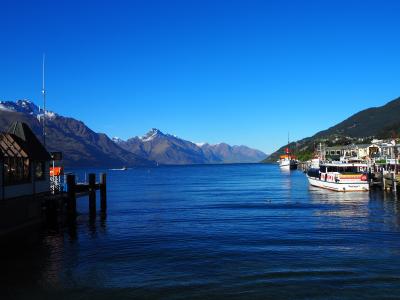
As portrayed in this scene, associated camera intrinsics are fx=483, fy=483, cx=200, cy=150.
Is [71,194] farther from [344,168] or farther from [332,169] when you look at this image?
[332,169]

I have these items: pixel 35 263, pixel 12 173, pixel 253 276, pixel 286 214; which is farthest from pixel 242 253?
pixel 286 214

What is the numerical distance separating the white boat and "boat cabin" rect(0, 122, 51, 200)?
187ft

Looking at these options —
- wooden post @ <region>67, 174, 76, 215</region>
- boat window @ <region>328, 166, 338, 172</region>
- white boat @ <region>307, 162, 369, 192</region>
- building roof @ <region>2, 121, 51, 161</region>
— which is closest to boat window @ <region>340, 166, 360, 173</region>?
white boat @ <region>307, 162, 369, 192</region>

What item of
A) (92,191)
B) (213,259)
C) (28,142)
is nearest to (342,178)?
(92,191)

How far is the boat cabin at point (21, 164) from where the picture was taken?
39.3 metres

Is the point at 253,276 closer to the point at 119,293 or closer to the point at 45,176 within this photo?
the point at 119,293

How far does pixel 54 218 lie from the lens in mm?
47219

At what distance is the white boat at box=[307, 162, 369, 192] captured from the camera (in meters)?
86.8

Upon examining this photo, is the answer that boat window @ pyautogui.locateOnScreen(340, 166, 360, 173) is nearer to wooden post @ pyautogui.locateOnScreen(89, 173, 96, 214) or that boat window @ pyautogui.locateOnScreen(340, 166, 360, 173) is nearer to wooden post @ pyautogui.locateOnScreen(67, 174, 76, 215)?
wooden post @ pyautogui.locateOnScreen(89, 173, 96, 214)

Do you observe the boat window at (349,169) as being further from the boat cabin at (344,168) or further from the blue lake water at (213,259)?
the blue lake water at (213,259)

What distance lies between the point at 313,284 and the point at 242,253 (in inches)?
336

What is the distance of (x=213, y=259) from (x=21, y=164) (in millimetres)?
20969

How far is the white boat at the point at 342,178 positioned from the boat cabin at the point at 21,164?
56944 mm

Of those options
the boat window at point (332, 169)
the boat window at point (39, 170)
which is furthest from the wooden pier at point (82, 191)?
the boat window at point (332, 169)
